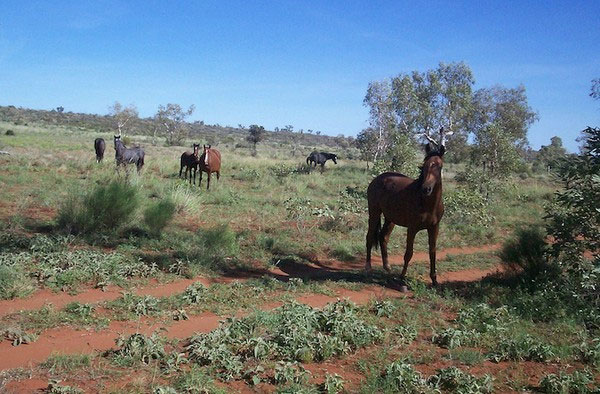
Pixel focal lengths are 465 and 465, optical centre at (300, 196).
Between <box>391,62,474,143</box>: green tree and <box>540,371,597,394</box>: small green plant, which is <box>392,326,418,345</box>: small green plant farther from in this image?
<box>391,62,474,143</box>: green tree

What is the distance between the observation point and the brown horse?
765cm

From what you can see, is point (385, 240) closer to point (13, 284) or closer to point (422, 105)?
point (13, 284)

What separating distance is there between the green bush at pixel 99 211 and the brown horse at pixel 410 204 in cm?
550

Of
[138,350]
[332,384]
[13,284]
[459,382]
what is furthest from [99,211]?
[459,382]

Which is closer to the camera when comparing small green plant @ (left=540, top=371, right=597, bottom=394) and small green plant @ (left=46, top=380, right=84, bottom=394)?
small green plant @ (left=46, top=380, right=84, bottom=394)

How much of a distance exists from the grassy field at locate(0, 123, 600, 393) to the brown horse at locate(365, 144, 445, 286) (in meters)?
0.71

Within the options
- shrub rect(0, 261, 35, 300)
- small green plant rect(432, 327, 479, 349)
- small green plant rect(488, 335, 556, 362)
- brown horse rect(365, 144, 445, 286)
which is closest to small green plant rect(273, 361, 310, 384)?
small green plant rect(432, 327, 479, 349)

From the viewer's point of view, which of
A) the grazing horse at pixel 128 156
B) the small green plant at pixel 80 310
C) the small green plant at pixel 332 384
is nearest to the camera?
the small green plant at pixel 332 384

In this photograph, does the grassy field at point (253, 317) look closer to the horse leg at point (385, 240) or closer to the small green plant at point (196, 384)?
the small green plant at point (196, 384)

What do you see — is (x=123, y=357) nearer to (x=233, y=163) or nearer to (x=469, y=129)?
(x=233, y=163)

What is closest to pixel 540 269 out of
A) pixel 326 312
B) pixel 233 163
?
pixel 326 312

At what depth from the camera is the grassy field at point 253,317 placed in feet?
14.6

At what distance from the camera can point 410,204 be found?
8242 millimetres

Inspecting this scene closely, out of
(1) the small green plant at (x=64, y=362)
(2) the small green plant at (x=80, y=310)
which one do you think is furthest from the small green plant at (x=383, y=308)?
(2) the small green plant at (x=80, y=310)
